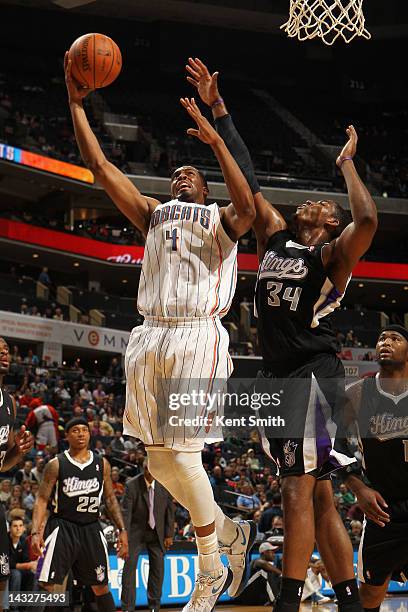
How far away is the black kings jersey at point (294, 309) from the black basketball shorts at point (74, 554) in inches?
146

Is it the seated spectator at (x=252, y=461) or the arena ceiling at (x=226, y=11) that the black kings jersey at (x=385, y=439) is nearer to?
A: the seated spectator at (x=252, y=461)

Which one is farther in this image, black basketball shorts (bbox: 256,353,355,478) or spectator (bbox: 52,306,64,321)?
spectator (bbox: 52,306,64,321)

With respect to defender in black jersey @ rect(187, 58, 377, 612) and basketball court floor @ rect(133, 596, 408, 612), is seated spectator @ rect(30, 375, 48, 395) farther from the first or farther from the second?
defender in black jersey @ rect(187, 58, 377, 612)

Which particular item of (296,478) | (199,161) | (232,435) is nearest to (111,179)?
(296,478)

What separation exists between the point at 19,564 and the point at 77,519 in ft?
5.07

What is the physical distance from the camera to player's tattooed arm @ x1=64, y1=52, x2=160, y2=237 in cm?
471

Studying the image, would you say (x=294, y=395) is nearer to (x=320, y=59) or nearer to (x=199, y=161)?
(x=199, y=161)

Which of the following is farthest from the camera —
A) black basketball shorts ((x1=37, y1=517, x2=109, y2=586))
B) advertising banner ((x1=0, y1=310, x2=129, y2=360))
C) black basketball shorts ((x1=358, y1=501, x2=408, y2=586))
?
advertising banner ((x1=0, y1=310, x2=129, y2=360))

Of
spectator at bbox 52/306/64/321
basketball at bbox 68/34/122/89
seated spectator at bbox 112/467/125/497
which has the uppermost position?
spectator at bbox 52/306/64/321

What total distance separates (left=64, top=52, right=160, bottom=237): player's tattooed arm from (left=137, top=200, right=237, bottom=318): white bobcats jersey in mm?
142

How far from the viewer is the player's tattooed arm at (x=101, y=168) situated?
471cm

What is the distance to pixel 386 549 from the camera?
531 cm

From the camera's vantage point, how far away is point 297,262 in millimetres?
4805

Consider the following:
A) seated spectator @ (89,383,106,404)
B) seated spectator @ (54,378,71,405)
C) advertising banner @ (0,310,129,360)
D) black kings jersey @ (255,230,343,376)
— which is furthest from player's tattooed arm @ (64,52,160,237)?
advertising banner @ (0,310,129,360)
